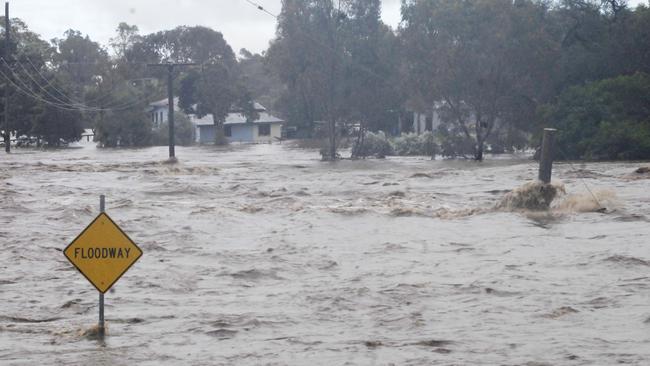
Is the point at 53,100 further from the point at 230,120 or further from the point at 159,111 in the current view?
the point at 230,120

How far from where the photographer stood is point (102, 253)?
1159cm

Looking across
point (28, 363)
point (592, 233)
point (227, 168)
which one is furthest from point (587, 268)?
point (227, 168)

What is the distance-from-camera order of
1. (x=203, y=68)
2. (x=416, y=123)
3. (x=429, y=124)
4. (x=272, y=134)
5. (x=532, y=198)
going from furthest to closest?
(x=272, y=134)
(x=416, y=123)
(x=203, y=68)
(x=429, y=124)
(x=532, y=198)

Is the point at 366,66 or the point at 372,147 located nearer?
the point at 366,66

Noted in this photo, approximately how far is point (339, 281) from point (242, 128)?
3427 inches

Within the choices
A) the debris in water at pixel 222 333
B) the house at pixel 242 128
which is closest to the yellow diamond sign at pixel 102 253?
the debris in water at pixel 222 333

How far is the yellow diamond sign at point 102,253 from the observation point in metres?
11.5

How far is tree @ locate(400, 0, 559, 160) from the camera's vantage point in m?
54.6

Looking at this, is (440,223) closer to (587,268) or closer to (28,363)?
(587,268)

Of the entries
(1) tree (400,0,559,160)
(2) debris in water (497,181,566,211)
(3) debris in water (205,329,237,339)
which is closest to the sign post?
(3) debris in water (205,329,237,339)

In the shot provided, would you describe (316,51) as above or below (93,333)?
above

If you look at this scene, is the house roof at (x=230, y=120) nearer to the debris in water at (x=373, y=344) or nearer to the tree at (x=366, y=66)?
the tree at (x=366, y=66)

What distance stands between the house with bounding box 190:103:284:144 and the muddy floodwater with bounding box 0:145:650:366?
6719 cm

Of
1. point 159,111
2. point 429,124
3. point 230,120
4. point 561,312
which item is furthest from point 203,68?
point 561,312
